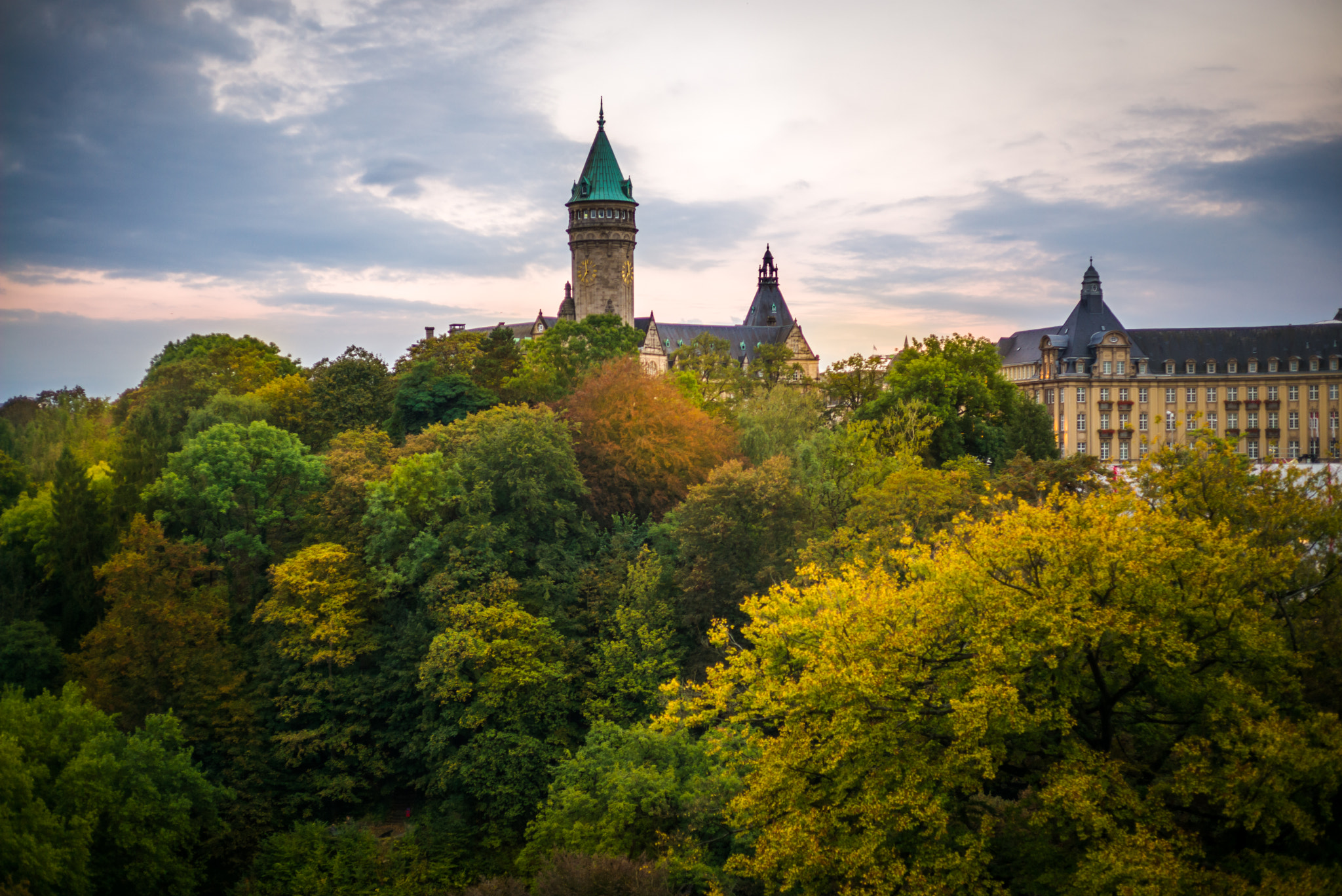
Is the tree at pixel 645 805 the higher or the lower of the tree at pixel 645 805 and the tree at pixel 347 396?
the lower

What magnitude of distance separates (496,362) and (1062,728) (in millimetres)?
40271

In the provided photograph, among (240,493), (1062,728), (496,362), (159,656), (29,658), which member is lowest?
(29,658)

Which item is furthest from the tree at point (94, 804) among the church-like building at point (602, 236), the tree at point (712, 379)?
the church-like building at point (602, 236)

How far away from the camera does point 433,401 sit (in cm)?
4388

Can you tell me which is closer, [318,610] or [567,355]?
[318,610]

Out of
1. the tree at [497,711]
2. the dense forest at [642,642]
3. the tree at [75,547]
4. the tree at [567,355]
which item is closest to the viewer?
the dense forest at [642,642]

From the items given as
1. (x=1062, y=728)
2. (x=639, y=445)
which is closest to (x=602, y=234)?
(x=639, y=445)

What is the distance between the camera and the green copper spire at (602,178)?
7869 centimetres

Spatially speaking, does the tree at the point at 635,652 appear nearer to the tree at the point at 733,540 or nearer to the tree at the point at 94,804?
the tree at the point at 733,540

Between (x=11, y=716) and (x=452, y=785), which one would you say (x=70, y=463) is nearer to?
(x=11, y=716)

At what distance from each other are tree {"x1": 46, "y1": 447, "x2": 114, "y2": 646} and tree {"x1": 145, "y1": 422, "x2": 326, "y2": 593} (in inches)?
97.3

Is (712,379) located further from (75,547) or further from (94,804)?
(94,804)

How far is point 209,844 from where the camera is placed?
27297 mm

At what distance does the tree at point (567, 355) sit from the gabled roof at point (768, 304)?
226 ft
